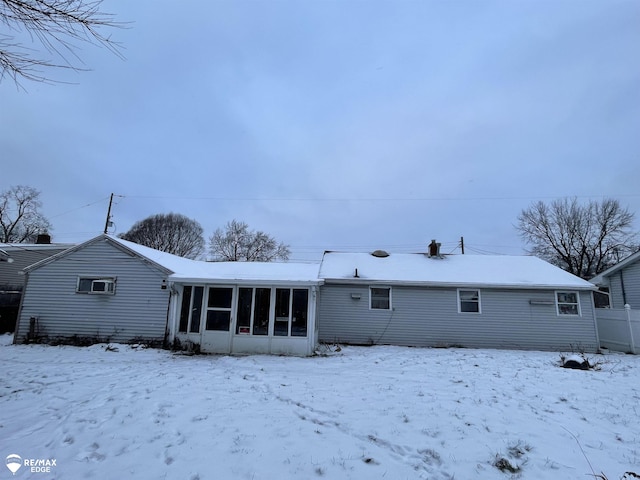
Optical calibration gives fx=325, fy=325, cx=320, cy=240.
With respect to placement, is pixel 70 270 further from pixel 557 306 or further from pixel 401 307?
pixel 557 306

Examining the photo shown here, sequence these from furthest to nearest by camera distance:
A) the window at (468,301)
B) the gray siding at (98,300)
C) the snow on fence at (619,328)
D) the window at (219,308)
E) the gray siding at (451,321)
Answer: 1. the window at (468,301)
2. the gray siding at (451,321)
3. the snow on fence at (619,328)
4. the gray siding at (98,300)
5. the window at (219,308)

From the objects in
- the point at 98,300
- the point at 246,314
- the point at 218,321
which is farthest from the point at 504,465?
the point at 98,300

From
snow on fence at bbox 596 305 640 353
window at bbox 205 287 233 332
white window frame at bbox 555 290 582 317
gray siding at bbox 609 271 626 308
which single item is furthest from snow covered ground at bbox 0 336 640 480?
gray siding at bbox 609 271 626 308

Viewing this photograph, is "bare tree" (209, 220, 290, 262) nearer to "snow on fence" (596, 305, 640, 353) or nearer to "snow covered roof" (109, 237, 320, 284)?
"snow covered roof" (109, 237, 320, 284)

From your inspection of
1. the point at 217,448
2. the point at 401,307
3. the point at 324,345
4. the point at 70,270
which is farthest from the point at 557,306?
the point at 70,270

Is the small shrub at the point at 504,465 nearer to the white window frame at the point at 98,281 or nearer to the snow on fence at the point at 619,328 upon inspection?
the white window frame at the point at 98,281

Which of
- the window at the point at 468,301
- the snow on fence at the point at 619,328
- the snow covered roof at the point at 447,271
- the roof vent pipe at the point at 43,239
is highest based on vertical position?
the roof vent pipe at the point at 43,239

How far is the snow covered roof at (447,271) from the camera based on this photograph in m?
13.4

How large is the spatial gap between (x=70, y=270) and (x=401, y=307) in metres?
12.9

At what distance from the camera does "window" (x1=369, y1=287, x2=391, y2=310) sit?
44.9ft

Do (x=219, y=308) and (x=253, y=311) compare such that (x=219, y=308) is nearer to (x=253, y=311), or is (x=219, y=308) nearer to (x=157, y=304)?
(x=253, y=311)

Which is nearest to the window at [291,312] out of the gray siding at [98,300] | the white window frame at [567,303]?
the gray siding at [98,300]

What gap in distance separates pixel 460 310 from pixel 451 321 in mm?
602

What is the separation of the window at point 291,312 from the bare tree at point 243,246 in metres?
29.0
